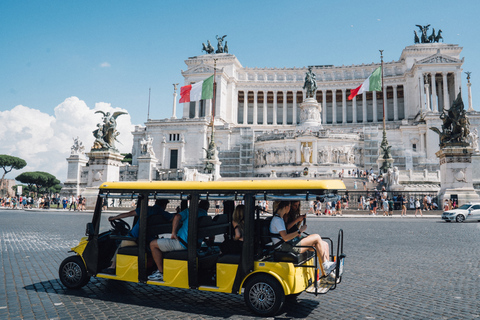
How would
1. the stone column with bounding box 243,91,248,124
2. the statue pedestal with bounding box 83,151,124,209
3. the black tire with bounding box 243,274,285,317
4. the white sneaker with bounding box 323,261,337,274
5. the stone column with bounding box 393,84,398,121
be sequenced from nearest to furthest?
the black tire with bounding box 243,274,285,317
the white sneaker with bounding box 323,261,337,274
the statue pedestal with bounding box 83,151,124,209
the stone column with bounding box 393,84,398,121
the stone column with bounding box 243,91,248,124

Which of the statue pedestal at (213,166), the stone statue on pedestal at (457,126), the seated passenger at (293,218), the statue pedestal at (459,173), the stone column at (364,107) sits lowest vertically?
the seated passenger at (293,218)

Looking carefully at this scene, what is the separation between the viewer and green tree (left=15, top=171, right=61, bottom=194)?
7675 cm

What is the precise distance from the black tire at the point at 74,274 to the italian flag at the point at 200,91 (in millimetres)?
40721

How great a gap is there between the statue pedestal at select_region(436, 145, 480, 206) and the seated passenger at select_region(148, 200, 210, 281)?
2316 cm

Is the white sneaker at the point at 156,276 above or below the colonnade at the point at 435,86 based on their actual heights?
below

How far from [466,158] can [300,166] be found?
80.9 feet

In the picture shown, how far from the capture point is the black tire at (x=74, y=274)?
22.1 feet

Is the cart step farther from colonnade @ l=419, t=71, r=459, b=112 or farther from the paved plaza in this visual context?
colonnade @ l=419, t=71, r=459, b=112

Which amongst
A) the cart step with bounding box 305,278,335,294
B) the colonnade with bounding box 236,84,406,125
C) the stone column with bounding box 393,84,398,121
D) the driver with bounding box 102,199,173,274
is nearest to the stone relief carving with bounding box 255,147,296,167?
the colonnade with bounding box 236,84,406,125

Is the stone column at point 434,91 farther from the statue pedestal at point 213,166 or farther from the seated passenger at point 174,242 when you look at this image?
the seated passenger at point 174,242

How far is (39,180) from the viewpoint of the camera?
78875 mm

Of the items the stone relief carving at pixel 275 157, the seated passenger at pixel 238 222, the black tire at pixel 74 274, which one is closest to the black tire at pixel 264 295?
the seated passenger at pixel 238 222

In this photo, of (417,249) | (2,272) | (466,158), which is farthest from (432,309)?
(466,158)

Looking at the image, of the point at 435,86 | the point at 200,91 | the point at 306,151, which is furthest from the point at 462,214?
the point at 435,86
